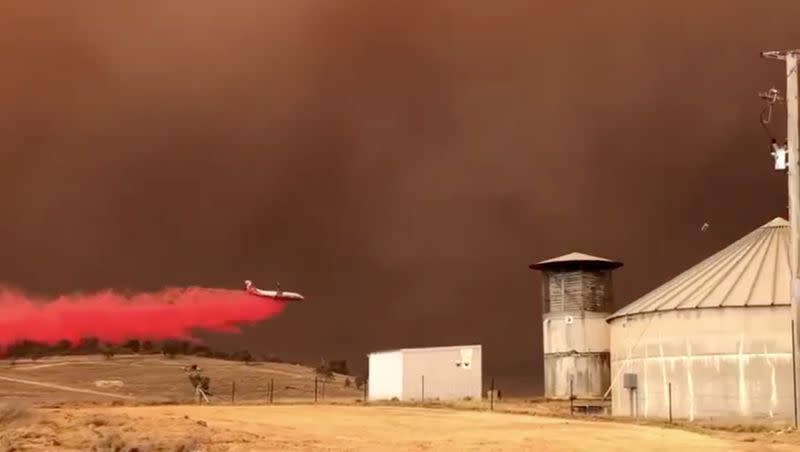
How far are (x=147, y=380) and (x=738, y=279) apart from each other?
81164 mm

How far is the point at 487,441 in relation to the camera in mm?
35656

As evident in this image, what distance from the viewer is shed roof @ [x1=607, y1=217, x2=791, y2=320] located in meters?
54.2

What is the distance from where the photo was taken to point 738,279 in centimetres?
5716

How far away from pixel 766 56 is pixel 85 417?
3663 centimetres

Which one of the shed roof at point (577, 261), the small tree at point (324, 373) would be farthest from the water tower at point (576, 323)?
the small tree at point (324, 373)

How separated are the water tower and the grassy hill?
856 inches

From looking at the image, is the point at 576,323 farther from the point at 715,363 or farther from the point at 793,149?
the point at 793,149

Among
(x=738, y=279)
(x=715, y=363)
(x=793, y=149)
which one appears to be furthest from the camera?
(x=738, y=279)

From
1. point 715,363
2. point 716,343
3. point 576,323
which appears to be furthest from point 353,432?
point 576,323

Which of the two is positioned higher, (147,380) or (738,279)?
(738,279)

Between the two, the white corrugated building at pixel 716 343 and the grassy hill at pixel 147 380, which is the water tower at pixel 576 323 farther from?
the grassy hill at pixel 147 380

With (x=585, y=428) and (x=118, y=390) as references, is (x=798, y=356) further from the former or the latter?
(x=118, y=390)

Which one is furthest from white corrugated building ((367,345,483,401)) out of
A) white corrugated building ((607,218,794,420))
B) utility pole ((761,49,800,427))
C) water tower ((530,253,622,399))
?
utility pole ((761,49,800,427))

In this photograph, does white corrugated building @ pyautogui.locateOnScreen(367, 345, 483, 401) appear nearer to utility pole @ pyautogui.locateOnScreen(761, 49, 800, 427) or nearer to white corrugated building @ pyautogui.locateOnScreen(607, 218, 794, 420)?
white corrugated building @ pyautogui.locateOnScreen(607, 218, 794, 420)
